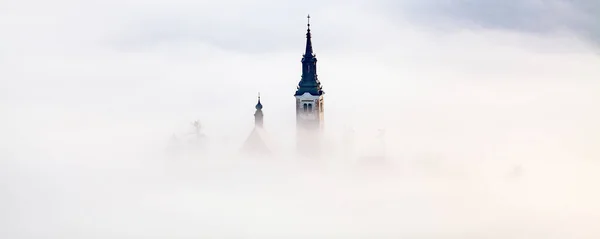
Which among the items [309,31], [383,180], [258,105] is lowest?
[383,180]

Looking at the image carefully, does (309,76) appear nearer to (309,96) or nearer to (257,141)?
(309,96)

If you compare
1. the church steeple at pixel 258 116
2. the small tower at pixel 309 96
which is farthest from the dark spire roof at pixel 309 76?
the church steeple at pixel 258 116

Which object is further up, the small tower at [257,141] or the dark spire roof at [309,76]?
the dark spire roof at [309,76]

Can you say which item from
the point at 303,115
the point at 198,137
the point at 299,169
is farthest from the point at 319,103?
the point at 198,137

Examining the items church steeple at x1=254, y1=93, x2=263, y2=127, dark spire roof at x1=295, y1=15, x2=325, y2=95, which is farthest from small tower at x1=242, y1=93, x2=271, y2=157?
dark spire roof at x1=295, y1=15, x2=325, y2=95

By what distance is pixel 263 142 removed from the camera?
87188mm

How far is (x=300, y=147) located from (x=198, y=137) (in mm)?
11576

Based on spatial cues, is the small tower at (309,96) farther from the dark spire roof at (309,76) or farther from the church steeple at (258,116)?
the church steeple at (258,116)

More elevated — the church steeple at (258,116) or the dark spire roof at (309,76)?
the dark spire roof at (309,76)

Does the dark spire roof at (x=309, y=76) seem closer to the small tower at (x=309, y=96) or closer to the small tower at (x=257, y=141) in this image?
the small tower at (x=309, y=96)

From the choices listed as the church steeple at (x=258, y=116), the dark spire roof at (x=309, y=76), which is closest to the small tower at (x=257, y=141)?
the church steeple at (x=258, y=116)

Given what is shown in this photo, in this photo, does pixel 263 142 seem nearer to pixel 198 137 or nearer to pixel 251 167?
pixel 251 167

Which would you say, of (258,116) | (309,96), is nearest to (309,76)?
(309,96)

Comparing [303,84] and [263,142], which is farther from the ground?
[303,84]
